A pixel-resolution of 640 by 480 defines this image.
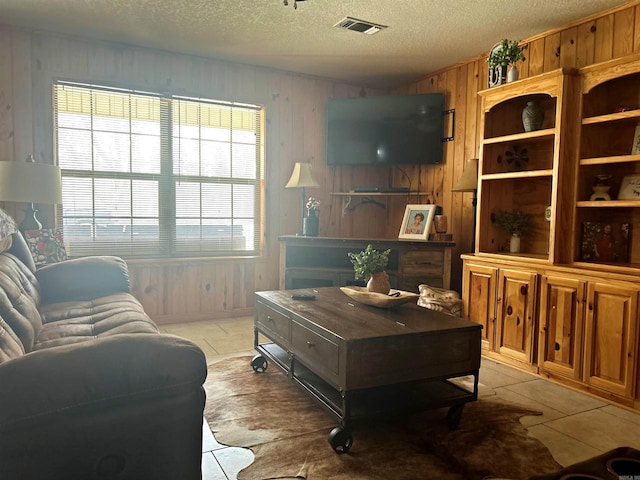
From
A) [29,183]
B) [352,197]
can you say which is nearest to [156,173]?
[29,183]

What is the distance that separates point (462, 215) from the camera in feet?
14.2

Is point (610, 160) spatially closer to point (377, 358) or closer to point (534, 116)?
point (534, 116)

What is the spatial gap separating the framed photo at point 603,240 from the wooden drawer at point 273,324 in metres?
1.99

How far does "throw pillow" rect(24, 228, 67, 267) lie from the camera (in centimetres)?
328

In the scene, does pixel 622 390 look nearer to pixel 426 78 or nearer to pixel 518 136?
pixel 518 136

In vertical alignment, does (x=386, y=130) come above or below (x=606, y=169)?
above

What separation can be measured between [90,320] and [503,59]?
325 cm

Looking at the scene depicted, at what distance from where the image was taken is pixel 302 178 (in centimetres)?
454

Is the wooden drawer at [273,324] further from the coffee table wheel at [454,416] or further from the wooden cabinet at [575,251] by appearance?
the wooden cabinet at [575,251]

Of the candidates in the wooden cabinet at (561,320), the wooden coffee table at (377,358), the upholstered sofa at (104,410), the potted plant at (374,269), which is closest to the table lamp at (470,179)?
the wooden cabinet at (561,320)

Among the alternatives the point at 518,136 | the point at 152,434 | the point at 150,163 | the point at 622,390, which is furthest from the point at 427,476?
the point at 150,163

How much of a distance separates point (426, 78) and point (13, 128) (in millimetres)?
3784

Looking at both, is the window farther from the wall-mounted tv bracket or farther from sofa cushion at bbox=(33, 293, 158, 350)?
the wall-mounted tv bracket

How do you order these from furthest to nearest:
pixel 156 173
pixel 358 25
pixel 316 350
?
pixel 156 173
pixel 358 25
pixel 316 350
